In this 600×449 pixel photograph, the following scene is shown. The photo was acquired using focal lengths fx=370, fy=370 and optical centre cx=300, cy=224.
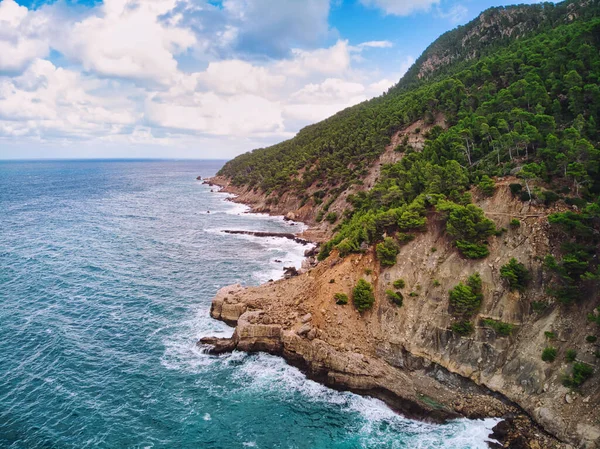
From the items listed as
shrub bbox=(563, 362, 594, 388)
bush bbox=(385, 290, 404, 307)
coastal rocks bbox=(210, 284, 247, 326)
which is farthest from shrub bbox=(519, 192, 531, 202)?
coastal rocks bbox=(210, 284, 247, 326)

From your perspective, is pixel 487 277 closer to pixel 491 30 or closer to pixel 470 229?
pixel 470 229

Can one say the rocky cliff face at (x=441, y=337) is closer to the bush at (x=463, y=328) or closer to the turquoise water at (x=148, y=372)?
the bush at (x=463, y=328)

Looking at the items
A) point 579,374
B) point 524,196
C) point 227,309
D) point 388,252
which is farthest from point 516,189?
point 227,309

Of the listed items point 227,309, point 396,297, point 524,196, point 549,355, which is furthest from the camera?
point 227,309

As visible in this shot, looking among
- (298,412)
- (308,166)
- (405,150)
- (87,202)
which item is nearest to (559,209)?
(298,412)

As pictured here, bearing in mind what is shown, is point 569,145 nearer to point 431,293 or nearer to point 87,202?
point 431,293

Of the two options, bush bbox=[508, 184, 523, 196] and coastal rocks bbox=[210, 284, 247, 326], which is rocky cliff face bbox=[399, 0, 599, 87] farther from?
coastal rocks bbox=[210, 284, 247, 326]

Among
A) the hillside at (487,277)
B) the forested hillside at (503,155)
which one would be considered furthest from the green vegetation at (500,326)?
the forested hillside at (503,155)
